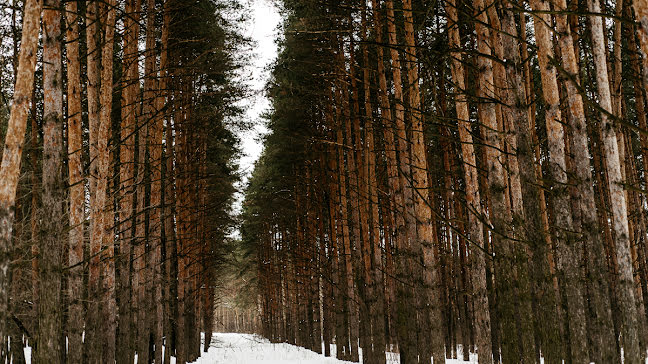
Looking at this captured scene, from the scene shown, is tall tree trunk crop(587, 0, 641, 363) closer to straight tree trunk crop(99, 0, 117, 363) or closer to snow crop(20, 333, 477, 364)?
straight tree trunk crop(99, 0, 117, 363)

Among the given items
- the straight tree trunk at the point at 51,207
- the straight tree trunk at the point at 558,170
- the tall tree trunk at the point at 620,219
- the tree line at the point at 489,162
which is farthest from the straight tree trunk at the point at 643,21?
the straight tree trunk at the point at 51,207

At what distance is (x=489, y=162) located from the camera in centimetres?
479

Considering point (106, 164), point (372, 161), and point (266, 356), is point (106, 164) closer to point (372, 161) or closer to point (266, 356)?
point (372, 161)

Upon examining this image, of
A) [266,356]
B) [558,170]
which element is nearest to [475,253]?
[558,170]

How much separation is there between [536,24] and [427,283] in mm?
4724

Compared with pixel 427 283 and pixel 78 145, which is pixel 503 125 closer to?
pixel 427 283

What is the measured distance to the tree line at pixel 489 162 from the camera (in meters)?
3.87

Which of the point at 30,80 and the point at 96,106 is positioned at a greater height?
the point at 96,106

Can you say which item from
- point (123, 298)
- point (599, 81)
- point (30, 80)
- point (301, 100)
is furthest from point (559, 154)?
point (301, 100)

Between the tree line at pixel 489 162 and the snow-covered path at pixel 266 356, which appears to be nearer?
the tree line at pixel 489 162

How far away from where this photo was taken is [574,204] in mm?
9312

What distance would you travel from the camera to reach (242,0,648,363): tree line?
3873mm

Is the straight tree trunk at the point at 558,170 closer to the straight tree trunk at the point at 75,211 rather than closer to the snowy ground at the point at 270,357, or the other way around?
the straight tree trunk at the point at 75,211

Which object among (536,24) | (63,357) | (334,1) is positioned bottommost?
(63,357)
